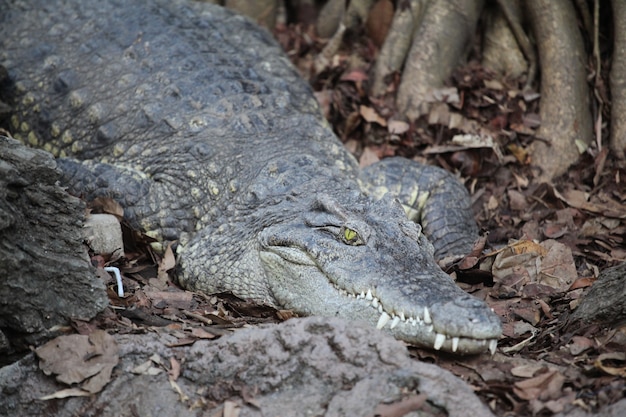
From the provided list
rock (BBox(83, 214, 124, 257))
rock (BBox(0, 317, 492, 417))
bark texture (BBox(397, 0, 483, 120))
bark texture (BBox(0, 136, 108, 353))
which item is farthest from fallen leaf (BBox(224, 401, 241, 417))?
bark texture (BBox(397, 0, 483, 120))

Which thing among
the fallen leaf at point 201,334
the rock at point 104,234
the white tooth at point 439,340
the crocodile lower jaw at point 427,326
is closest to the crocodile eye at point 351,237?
the crocodile lower jaw at point 427,326

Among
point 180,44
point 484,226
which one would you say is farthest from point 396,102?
point 180,44

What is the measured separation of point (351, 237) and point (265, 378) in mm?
1182

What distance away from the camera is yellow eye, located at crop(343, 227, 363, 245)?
4.27 meters

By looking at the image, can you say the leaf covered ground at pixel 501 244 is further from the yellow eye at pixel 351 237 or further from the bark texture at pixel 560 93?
the yellow eye at pixel 351 237

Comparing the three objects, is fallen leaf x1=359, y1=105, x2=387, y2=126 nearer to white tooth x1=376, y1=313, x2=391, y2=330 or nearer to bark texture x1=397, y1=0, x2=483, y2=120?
bark texture x1=397, y1=0, x2=483, y2=120

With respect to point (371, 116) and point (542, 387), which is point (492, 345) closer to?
point (542, 387)

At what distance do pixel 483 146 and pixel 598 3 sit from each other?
4.83 feet

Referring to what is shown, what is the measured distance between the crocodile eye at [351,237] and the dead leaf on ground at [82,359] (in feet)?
4.57

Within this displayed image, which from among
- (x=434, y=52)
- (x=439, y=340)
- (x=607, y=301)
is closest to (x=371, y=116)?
(x=434, y=52)

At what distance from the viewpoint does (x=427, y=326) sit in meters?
3.65

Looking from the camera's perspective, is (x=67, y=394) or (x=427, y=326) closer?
(x=67, y=394)

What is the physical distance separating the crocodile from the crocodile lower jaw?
13 mm

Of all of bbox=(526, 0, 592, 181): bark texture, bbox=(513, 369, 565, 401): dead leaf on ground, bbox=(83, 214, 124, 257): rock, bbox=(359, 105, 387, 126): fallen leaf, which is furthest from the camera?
bbox=(359, 105, 387, 126): fallen leaf
